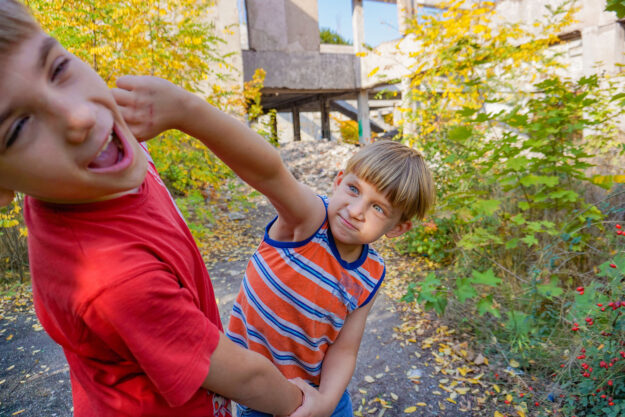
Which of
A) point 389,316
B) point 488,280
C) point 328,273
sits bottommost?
point 389,316

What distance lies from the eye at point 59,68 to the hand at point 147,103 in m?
0.08

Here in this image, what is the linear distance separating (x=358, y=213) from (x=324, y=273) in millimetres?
221

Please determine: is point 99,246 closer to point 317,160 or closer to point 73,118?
point 73,118

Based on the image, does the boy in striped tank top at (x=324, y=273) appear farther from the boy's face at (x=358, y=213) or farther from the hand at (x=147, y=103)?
the hand at (x=147, y=103)

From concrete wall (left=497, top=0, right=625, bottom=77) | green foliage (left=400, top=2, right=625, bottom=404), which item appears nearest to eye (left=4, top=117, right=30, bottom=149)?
green foliage (left=400, top=2, right=625, bottom=404)

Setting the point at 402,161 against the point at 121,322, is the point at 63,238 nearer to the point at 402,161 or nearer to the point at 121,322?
the point at 121,322

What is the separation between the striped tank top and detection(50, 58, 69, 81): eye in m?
0.71

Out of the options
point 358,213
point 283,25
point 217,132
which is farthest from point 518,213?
point 283,25

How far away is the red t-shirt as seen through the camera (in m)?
0.53

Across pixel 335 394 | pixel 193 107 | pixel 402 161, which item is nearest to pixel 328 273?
pixel 335 394

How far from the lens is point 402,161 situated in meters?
1.25

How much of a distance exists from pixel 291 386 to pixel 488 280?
2.10 metres

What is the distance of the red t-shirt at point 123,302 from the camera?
0.53m

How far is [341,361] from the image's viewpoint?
117 cm
